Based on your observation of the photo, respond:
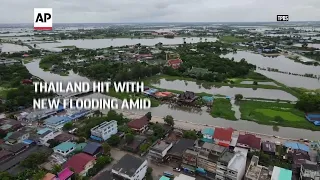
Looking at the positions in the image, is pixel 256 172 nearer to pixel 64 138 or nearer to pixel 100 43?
pixel 64 138

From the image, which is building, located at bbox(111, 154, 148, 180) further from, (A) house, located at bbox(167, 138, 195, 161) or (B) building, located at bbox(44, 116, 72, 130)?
(B) building, located at bbox(44, 116, 72, 130)

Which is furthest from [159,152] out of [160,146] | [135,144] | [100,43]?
[100,43]

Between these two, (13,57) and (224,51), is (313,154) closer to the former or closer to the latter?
(224,51)

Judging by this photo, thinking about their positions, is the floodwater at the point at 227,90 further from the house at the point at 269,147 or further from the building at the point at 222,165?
the building at the point at 222,165

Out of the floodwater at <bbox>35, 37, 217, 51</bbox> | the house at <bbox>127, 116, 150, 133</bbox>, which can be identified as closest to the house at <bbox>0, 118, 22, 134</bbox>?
the house at <bbox>127, 116, 150, 133</bbox>

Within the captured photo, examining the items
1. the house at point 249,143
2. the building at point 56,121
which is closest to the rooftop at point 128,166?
the house at point 249,143

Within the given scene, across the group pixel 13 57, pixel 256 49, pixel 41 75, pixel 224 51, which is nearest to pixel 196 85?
pixel 41 75
